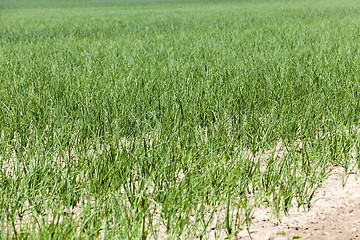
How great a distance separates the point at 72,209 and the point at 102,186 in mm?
189

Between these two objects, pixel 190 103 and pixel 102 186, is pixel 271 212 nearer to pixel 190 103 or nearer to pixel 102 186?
pixel 102 186

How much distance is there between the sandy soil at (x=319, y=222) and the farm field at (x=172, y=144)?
5 centimetres

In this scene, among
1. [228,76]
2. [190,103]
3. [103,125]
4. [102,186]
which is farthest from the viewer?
[228,76]

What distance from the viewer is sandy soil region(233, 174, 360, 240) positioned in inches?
71.4

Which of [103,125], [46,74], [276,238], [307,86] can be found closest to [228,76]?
[307,86]

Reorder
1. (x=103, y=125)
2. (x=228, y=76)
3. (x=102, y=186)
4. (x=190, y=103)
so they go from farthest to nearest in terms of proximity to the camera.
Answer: (x=228, y=76) → (x=190, y=103) → (x=103, y=125) → (x=102, y=186)

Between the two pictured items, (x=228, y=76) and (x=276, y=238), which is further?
(x=228, y=76)

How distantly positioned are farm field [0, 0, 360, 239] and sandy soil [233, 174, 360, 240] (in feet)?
0.18

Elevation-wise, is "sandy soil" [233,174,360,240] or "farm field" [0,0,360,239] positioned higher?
"farm field" [0,0,360,239]

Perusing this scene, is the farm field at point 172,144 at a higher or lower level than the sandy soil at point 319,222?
higher

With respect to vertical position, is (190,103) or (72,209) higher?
(190,103)

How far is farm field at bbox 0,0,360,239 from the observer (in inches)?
72.1

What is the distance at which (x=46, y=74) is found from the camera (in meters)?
Result: 4.40

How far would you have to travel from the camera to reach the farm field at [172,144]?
1.83m
